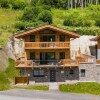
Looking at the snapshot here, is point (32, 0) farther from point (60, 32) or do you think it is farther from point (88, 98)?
point (88, 98)

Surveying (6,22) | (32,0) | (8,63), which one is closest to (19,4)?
(32,0)

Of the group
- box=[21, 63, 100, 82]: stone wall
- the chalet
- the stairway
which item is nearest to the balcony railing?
the chalet

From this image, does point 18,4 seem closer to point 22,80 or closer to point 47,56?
point 47,56

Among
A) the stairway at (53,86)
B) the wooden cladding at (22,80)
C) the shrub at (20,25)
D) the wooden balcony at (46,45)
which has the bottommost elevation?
the stairway at (53,86)

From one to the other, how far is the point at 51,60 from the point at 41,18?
106ft

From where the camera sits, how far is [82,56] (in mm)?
66438

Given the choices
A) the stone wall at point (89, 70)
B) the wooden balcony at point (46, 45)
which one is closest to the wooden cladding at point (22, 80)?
the wooden balcony at point (46, 45)

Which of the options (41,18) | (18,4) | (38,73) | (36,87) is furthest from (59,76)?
(18,4)

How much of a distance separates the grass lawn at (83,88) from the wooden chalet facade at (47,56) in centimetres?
445

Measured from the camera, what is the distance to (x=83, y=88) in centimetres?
5697

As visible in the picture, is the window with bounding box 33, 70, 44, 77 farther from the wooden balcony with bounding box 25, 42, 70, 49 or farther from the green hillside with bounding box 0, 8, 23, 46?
the green hillside with bounding box 0, 8, 23, 46

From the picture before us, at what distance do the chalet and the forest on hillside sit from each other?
1008 centimetres

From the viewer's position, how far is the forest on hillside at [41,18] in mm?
86938

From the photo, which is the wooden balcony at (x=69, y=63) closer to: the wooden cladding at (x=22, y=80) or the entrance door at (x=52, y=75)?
the entrance door at (x=52, y=75)
